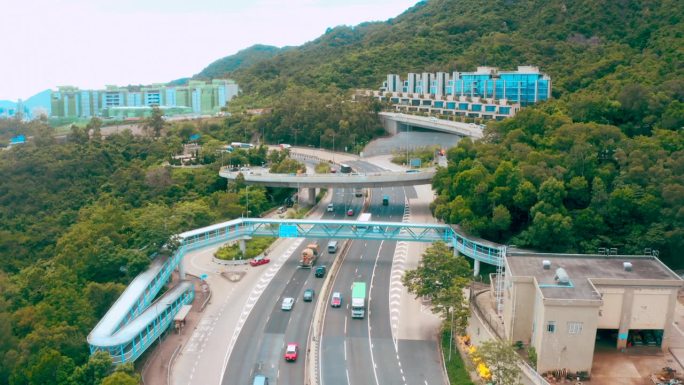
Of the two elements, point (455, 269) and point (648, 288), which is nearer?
point (648, 288)

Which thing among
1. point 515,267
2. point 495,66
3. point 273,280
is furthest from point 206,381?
point 495,66

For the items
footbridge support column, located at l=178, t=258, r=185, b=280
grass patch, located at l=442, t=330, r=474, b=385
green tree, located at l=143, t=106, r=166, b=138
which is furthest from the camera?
green tree, located at l=143, t=106, r=166, b=138

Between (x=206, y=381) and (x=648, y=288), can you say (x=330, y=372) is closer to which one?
(x=206, y=381)

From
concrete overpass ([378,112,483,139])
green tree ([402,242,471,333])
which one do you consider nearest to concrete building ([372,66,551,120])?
concrete overpass ([378,112,483,139])

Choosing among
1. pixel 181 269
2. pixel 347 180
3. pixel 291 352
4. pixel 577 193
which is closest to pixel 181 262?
pixel 181 269

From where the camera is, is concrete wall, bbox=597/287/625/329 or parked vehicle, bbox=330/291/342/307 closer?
concrete wall, bbox=597/287/625/329

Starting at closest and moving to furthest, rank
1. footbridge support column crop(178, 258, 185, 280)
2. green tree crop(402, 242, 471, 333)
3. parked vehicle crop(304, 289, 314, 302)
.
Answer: green tree crop(402, 242, 471, 333) < parked vehicle crop(304, 289, 314, 302) < footbridge support column crop(178, 258, 185, 280)

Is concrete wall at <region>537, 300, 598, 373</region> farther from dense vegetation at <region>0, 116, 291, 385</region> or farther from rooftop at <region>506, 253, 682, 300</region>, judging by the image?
dense vegetation at <region>0, 116, 291, 385</region>
